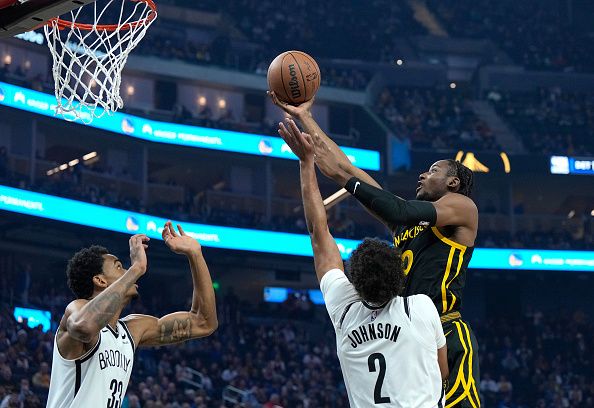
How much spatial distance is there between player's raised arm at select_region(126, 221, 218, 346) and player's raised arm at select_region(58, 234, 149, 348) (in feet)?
1.13

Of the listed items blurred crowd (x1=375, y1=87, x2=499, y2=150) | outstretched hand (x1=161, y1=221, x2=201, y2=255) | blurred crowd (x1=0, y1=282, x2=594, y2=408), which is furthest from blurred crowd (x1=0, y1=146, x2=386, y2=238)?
outstretched hand (x1=161, y1=221, x2=201, y2=255)

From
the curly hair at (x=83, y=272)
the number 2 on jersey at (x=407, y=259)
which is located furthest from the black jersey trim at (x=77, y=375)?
the number 2 on jersey at (x=407, y=259)

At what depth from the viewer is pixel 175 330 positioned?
16.2 feet

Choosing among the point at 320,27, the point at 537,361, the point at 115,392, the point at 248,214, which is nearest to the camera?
the point at 115,392

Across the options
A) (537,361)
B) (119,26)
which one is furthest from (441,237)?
(537,361)

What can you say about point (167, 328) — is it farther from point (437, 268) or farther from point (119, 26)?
point (119, 26)

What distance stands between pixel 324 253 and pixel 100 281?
43.8 inches

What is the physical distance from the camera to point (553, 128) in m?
30.8

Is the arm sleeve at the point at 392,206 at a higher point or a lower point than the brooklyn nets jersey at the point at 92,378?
higher

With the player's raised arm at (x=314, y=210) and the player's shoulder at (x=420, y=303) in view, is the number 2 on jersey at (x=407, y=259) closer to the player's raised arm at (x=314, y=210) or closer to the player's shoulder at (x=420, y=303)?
the player's raised arm at (x=314, y=210)

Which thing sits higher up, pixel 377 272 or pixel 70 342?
pixel 377 272

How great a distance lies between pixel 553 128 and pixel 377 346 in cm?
2817

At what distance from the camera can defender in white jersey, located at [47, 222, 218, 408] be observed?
167 inches

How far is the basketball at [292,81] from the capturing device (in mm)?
5406
